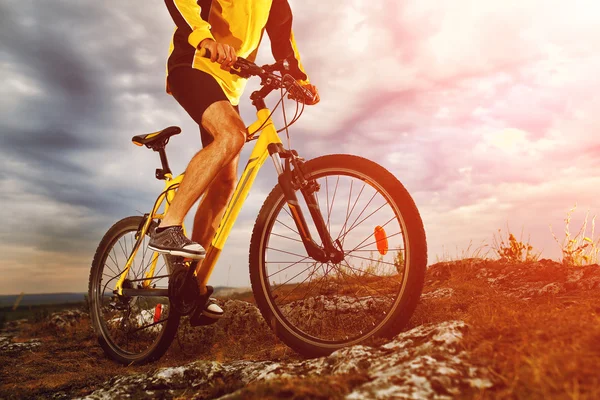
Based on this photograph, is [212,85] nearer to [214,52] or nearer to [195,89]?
[195,89]

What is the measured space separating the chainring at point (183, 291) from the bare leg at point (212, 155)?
0.46 meters

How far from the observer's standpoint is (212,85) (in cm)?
355

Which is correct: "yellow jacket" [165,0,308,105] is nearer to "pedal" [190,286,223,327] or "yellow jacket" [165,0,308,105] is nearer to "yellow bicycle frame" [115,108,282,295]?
"yellow bicycle frame" [115,108,282,295]

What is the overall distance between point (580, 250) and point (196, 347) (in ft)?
15.4

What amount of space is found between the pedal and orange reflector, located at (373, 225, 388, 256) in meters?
1.52

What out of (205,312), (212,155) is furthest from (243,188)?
(205,312)

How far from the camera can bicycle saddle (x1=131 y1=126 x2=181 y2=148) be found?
4.36 metres

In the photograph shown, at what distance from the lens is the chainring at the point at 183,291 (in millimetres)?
3676

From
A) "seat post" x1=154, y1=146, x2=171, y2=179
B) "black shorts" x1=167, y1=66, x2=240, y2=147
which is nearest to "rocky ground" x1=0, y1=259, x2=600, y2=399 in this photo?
"seat post" x1=154, y1=146, x2=171, y2=179

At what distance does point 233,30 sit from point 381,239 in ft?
7.40

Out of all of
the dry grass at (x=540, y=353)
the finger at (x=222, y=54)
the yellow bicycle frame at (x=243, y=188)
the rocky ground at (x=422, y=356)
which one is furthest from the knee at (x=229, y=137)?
the dry grass at (x=540, y=353)

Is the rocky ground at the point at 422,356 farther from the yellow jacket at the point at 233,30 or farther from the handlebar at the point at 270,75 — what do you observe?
the yellow jacket at the point at 233,30

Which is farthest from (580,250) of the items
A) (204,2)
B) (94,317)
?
(94,317)

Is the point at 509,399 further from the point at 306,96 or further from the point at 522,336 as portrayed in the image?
the point at 306,96
